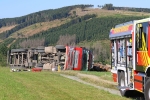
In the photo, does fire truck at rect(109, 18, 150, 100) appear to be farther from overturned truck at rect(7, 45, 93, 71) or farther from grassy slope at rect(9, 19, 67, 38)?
grassy slope at rect(9, 19, 67, 38)

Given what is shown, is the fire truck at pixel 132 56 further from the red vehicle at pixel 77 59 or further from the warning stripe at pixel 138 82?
the red vehicle at pixel 77 59

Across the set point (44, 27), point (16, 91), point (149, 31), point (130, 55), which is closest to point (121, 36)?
point (130, 55)

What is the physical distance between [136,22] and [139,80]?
6.84ft

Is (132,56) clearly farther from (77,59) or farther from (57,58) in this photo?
(57,58)

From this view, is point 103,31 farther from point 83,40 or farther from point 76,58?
point 76,58

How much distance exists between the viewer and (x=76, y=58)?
40812mm

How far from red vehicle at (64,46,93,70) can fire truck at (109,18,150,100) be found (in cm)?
2316

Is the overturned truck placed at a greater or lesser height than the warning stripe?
greater

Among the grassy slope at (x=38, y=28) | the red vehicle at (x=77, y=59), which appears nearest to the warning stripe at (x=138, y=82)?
the red vehicle at (x=77, y=59)

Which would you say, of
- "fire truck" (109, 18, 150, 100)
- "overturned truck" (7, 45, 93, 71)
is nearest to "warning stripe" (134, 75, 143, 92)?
"fire truck" (109, 18, 150, 100)

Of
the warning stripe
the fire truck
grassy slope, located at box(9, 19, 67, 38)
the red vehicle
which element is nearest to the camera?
the fire truck

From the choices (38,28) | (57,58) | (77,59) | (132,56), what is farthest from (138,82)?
(38,28)

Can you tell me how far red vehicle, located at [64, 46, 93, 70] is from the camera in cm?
4072

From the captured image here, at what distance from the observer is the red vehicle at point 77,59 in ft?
134
